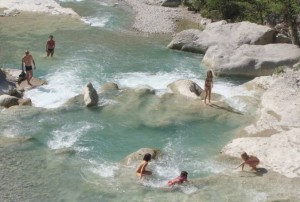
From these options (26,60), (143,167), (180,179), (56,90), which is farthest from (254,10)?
(180,179)

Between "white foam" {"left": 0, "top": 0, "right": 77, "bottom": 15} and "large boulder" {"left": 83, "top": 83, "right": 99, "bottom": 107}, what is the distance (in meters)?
23.0

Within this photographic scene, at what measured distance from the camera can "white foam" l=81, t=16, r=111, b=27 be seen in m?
44.0

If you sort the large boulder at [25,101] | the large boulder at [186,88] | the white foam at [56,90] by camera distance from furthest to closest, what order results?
1. the large boulder at [186,88]
2. the white foam at [56,90]
3. the large boulder at [25,101]

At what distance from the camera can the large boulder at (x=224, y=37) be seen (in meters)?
34.3

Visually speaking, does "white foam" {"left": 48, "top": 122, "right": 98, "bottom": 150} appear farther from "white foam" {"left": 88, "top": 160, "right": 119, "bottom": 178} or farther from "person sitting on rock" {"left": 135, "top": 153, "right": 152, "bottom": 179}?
"person sitting on rock" {"left": 135, "top": 153, "right": 152, "bottom": 179}

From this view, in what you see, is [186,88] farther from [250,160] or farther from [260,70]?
[250,160]

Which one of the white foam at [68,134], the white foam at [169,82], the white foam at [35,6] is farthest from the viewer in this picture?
the white foam at [35,6]

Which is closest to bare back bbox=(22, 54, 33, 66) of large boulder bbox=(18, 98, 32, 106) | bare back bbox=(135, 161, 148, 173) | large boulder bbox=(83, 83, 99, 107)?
large boulder bbox=(18, 98, 32, 106)

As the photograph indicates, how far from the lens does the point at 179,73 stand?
3194 cm

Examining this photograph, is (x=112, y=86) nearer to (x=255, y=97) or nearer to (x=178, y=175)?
(x=255, y=97)

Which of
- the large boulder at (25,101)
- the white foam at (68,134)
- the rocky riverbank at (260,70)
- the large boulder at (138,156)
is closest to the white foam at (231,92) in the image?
the rocky riverbank at (260,70)

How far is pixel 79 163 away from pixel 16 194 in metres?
3.22

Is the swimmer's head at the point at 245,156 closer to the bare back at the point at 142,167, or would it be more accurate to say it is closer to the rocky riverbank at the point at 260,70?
the rocky riverbank at the point at 260,70

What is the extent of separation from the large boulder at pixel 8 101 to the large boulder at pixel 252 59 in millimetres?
13257
